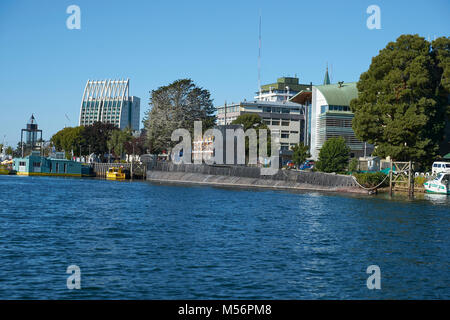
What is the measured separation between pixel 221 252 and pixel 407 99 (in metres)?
57.1

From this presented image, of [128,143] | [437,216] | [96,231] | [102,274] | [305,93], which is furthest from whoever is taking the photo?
[128,143]

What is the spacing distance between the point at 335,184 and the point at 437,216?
3623 centimetres

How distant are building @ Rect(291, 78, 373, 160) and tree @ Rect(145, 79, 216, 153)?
24.3 m

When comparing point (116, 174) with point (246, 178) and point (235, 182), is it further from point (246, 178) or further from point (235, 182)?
point (246, 178)

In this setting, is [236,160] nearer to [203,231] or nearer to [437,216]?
[437,216]

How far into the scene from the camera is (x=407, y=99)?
78.6 meters

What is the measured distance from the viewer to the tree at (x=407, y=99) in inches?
2987

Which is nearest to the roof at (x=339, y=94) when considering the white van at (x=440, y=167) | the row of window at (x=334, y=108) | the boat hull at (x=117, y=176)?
the row of window at (x=334, y=108)

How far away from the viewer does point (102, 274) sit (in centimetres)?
2416

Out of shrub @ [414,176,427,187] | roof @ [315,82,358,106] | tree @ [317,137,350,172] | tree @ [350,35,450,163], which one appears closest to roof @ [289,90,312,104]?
roof @ [315,82,358,106]

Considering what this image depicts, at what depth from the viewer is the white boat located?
3024 inches

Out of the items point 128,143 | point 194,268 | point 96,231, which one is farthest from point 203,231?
point 128,143

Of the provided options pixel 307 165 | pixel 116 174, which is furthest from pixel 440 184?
pixel 116 174

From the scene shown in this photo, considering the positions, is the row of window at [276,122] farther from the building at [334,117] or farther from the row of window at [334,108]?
the row of window at [334,108]
